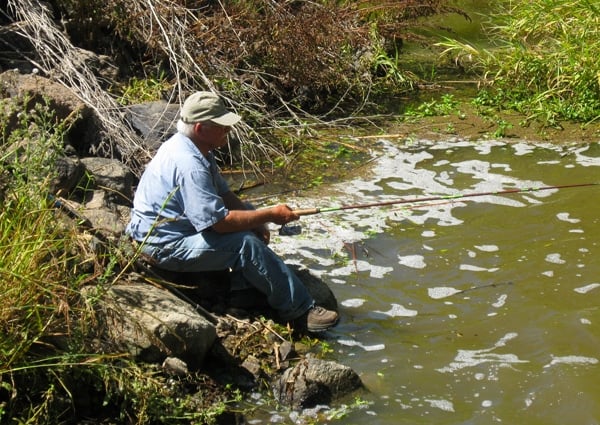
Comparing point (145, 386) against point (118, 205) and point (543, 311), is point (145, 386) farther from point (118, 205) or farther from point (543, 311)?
point (543, 311)

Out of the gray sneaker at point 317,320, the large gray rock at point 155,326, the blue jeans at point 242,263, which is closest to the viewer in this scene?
the large gray rock at point 155,326

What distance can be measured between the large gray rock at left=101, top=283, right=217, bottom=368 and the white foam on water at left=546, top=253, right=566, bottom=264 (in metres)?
2.83

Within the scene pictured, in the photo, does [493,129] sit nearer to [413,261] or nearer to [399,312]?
[413,261]

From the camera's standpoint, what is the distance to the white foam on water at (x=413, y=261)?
7.21 metres

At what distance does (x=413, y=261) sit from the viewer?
7.28 m

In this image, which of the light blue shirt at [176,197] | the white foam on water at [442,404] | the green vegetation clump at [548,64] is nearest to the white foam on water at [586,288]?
the white foam on water at [442,404]

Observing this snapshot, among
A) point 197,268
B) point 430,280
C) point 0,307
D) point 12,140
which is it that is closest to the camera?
point 0,307

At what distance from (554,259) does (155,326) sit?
3.27m

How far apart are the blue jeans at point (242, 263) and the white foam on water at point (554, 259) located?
2.02m

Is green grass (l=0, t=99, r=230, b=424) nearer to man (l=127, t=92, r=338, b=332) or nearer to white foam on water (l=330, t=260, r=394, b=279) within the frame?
man (l=127, t=92, r=338, b=332)

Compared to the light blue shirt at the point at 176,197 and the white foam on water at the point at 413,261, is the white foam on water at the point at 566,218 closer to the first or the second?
the white foam on water at the point at 413,261

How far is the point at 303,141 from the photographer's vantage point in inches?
390

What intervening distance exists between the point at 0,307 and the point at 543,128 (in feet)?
22.4

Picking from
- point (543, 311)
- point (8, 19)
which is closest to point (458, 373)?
point (543, 311)
